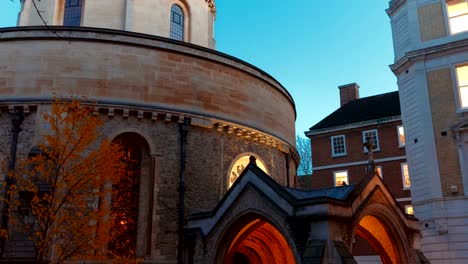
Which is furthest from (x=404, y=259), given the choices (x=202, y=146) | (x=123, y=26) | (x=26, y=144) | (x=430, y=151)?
(x=123, y=26)

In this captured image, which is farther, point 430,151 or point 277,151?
point 277,151

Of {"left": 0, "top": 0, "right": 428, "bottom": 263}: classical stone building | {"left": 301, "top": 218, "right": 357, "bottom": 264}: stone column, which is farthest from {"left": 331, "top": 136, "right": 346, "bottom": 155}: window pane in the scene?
{"left": 301, "top": 218, "right": 357, "bottom": 264}: stone column

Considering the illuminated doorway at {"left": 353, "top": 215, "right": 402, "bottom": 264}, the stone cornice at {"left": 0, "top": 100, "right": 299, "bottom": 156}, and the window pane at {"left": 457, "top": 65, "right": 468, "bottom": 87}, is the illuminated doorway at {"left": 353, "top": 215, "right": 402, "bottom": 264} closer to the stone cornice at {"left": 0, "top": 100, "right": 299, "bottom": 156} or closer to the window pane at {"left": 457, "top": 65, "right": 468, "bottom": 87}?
the stone cornice at {"left": 0, "top": 100, "right": 299, "bottom": 156}

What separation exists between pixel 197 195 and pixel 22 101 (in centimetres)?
749

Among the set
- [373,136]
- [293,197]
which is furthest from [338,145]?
[293,197]

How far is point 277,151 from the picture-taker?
75.2 ft

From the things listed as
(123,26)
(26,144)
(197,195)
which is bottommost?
(197,195)

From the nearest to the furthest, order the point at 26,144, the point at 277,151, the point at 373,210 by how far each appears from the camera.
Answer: the point at 373,210 → the point at 26,144 → the point at 277,151

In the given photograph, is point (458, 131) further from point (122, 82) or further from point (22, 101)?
point (22, 101)

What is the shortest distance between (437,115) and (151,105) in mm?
12809

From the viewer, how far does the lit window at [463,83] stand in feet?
68.2

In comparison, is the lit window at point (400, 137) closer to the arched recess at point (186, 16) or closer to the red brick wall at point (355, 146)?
the red brick wall at point (355, 146)

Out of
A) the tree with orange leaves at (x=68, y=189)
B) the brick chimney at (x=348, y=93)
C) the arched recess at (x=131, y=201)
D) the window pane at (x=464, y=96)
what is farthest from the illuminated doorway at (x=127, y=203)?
the brick chimney at (x=348, y=93)

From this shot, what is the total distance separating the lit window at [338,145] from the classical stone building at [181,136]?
15.2 m
